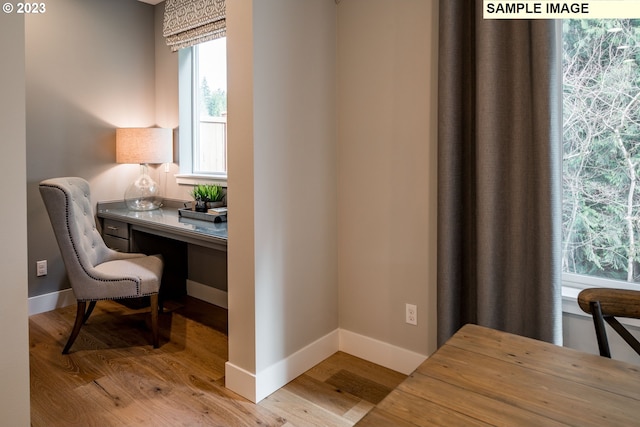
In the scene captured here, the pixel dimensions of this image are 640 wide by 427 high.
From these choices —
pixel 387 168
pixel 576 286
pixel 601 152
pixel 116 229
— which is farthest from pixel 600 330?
pixel 116 229

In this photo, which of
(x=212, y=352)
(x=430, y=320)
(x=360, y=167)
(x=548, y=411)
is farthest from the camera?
(x=212, y=352)

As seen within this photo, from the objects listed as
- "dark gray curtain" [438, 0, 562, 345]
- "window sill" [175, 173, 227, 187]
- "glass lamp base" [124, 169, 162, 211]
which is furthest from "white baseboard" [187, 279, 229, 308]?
"dark gray curtain" [438, 0, 562, 345]

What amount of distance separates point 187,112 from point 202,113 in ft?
0.41

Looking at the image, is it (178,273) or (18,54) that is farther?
(178,273)

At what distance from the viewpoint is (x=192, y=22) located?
3328mm

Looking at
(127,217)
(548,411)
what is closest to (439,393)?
(548,411)

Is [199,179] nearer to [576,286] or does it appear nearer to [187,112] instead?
[187,112]

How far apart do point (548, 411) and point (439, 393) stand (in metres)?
0.20

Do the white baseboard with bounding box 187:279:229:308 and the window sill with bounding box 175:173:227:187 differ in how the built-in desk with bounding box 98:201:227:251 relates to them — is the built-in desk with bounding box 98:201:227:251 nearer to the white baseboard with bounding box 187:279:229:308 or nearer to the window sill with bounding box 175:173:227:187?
the window sill with bounding box 175:173:227:187

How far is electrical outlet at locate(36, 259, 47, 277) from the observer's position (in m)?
3.20

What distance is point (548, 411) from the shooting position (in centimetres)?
80

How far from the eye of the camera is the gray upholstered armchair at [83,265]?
7.76ft

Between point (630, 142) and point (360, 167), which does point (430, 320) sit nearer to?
point (360, 167)

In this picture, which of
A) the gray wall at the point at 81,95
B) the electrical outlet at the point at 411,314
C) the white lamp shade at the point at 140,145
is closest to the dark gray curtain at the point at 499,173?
the electrical outlet at the point at 411,314
